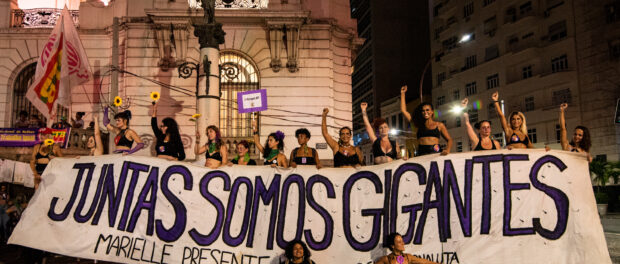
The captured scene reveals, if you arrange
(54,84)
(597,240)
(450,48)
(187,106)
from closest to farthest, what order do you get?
(597,240)
(54,84)
(187,106)
(450,48)

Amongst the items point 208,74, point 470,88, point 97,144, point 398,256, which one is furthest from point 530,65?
point 97,144

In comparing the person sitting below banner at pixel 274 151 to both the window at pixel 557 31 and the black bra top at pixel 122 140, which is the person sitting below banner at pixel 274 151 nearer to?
the black bra top at pixel 122 140

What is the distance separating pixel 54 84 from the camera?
16.5m

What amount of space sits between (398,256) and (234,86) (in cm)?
1526

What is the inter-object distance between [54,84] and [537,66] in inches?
1343

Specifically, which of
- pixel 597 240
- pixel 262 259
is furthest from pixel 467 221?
pixel 262 259

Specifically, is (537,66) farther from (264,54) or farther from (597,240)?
(597,240)

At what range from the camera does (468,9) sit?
4528 cm

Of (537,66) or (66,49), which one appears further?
(537,66)

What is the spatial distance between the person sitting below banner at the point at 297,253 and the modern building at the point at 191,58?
12.8 metres

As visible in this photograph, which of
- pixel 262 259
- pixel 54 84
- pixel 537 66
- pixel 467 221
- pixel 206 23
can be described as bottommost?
pixel 262 259

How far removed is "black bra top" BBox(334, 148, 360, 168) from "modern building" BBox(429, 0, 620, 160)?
23.2 metres

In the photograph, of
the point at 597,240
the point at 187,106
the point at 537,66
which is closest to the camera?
the point at 597,240

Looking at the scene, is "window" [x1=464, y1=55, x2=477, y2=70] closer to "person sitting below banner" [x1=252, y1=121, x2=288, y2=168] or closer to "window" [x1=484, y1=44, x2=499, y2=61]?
"window" [x1=484, y1=44, x2=499, y2=61]
